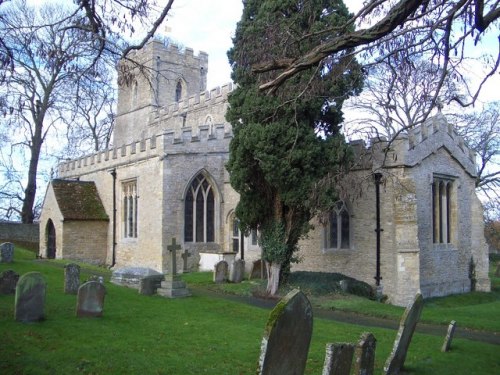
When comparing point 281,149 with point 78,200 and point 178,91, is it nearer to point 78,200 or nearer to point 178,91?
point 78,200

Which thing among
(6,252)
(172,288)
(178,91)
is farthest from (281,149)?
(178,91)

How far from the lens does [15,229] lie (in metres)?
29.6

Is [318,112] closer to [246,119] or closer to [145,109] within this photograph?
[246,119]

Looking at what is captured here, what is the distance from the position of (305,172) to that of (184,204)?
26.1 ft

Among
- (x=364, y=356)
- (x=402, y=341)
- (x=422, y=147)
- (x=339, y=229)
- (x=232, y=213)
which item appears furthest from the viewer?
(x=232, y=213)

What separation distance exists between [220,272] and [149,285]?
4.00 m

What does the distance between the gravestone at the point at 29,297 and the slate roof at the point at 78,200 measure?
14.9 meters

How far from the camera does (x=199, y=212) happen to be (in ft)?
70.1

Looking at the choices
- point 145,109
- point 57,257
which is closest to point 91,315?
point 57,257

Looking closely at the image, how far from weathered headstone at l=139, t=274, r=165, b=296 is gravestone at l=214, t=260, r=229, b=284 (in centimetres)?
348

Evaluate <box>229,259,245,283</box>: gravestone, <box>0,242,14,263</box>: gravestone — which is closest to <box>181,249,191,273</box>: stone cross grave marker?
<box>229,259,245,283</box>: gravestone

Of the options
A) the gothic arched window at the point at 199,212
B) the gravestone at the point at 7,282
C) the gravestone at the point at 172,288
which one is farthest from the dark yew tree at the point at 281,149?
the gravestone at the point at 7,282

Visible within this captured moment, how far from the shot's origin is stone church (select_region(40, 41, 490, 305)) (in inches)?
632

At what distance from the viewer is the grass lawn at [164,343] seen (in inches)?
271
